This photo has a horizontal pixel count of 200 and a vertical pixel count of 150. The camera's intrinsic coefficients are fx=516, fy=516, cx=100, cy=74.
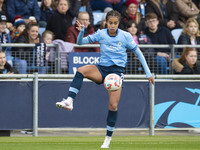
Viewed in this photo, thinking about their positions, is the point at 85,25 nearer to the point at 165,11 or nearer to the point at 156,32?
the point at 156,32

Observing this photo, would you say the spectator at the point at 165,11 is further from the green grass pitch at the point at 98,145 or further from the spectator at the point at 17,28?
the green grass pitch at the point at 98,145

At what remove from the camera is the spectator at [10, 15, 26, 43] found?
1352 cm

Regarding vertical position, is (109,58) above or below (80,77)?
above

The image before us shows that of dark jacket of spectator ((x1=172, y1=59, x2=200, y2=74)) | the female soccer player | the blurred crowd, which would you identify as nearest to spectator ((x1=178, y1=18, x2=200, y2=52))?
the blurred crowd

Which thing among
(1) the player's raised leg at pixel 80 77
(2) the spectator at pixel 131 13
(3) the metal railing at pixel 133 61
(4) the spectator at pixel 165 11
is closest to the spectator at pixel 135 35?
(3) the metal railing at pixel 133 61

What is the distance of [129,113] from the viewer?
11781mm

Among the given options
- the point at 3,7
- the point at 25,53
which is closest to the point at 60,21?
the point at 3,7

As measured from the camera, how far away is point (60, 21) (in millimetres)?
14102

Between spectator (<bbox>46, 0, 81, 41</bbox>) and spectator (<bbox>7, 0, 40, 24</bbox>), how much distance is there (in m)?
1.03

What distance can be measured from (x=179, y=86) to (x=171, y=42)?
9.35ft

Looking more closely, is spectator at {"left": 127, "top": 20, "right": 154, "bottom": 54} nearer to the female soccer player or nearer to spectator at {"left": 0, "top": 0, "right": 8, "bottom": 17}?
spectator at {"left": 0, "top": 0, "right": 8, "bottom": 17}

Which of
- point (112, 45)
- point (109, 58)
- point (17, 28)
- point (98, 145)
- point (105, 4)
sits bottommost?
point (98, 145)

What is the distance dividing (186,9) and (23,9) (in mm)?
5369

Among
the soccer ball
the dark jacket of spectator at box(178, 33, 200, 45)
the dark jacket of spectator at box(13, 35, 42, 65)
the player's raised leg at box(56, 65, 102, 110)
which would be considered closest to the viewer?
the soccer ball
